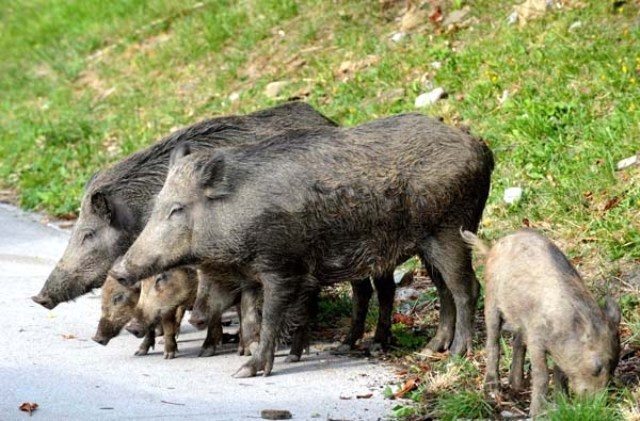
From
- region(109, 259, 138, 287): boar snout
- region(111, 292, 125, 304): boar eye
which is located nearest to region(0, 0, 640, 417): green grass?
region(111, 292, 125, 304): boar eye

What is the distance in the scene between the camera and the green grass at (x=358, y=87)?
28.1ft

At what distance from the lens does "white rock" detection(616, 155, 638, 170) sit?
8.62 meters

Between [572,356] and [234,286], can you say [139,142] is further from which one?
[572,356]

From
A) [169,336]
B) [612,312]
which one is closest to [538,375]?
[612,312]

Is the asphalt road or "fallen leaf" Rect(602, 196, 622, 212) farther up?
the asphalt road

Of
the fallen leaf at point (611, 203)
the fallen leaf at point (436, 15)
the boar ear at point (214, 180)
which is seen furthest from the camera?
the fallen leaf at point (436, 15)

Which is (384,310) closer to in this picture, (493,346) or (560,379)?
(493,346)

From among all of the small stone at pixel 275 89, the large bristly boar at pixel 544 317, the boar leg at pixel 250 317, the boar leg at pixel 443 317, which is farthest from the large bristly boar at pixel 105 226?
the small stone at pixel 275 89

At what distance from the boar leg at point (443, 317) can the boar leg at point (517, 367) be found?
106cm

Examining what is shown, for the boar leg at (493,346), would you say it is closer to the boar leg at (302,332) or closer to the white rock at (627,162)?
the boar leg at (302,332)

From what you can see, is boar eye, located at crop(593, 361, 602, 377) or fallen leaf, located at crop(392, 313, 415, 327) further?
fallen leaf, located at crop(392, 313, 415, 327)

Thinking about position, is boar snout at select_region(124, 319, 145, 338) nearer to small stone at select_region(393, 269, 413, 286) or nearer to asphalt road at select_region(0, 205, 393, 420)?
asphalt road at select_region(0, 205, 393, 420)

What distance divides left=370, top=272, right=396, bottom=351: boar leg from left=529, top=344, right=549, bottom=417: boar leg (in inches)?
71.2

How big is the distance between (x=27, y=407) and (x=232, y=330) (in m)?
2.47
